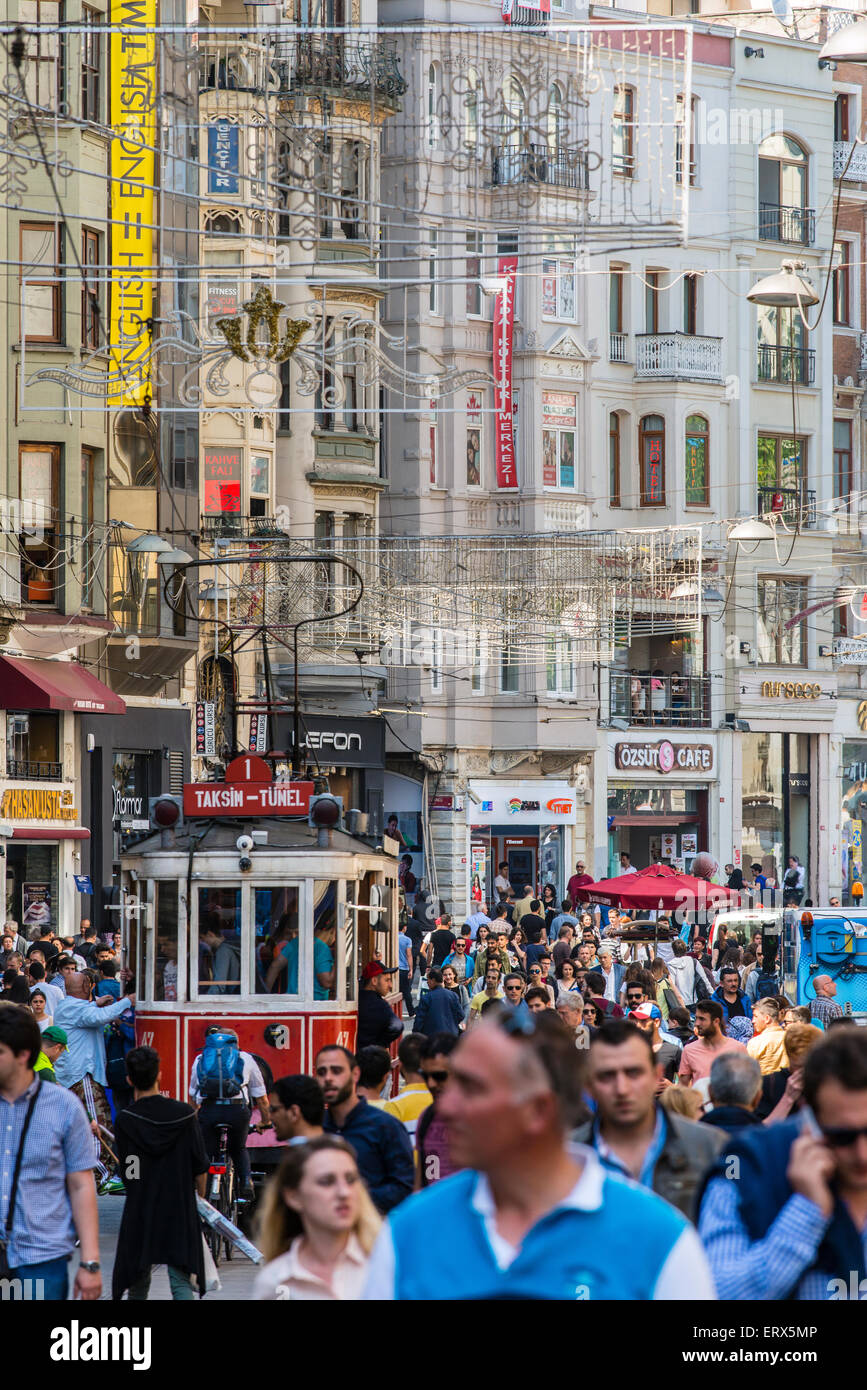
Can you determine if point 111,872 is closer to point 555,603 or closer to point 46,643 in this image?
point 46,643

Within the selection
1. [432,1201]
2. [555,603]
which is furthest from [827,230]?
[432,1201]

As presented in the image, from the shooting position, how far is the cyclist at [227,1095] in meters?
14.3

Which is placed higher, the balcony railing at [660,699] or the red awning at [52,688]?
the red awning at [52,688]

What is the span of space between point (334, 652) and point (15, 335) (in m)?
12.0

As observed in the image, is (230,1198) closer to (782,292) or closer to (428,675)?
(782,292)

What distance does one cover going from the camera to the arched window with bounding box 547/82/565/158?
725 inches

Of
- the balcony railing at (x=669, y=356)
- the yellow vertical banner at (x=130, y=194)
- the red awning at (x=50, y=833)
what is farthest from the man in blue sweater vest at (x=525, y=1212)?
the balcony railing at (x=669, y=356)

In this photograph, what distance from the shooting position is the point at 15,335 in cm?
3616

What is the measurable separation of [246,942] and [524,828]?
3496 cm

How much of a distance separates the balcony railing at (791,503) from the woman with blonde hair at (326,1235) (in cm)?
5184

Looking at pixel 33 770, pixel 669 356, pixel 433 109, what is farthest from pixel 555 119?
pixel 669 356

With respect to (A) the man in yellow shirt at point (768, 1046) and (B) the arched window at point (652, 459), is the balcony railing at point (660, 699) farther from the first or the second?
(A) the man in yellow shirt at point (768, 1046)

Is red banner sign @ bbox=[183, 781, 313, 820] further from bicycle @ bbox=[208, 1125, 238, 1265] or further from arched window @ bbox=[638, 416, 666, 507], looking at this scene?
arched window @ bbox=[638, 416, 666, 507]

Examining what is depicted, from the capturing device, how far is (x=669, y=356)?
5522cm
